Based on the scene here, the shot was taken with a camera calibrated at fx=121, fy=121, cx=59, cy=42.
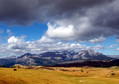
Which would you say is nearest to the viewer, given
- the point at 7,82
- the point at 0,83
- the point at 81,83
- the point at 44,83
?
the point at 0,83

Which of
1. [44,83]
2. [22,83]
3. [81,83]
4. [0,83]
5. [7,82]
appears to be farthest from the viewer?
[81,83]

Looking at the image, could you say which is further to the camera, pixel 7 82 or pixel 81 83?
pixel 81 83

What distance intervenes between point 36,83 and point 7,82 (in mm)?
12001

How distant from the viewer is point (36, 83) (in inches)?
2052

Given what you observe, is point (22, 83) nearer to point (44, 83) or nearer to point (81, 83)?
point (44, 83)

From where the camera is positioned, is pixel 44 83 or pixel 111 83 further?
pixel 111 83

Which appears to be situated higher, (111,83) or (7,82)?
(7,82)

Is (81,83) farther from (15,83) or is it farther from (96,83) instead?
(15,83)

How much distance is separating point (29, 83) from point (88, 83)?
30.6m

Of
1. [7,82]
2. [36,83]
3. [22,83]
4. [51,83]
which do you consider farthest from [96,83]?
[7,82]

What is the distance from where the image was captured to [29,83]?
51.0m

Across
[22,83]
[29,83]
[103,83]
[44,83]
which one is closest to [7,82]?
[22,83]

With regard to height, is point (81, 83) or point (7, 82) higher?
point (7, 82)

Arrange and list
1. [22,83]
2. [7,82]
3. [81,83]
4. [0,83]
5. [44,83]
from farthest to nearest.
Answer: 1. [81,83]
2. [44,83]
3. [22,83]
4. [7,82]
5. [0,83]
